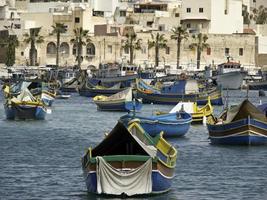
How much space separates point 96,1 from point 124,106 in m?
78.4

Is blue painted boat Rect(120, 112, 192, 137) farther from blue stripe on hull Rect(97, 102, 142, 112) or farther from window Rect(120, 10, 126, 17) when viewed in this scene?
window Rect(120, 10, 126, 17)

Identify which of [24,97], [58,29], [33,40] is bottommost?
[24,97]

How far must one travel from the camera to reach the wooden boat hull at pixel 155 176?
3797 cm

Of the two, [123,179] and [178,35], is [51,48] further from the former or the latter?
[123,179]

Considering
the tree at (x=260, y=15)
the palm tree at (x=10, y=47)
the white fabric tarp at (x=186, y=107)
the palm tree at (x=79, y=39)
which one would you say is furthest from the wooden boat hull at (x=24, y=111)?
the tree at (x=260, y=15)

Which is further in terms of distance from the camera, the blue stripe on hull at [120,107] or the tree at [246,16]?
the tree at [246,16]

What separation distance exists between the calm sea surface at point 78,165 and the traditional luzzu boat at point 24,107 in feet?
1.97

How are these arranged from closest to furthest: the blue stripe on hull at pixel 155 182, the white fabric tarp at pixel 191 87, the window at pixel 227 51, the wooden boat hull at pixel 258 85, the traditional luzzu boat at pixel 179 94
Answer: the blue stripe on hull at pixel 155 182 < the traditional luzzu boat at pixel 179 94 < the white fabric tarp at pixel 191 87 < the wooden boat hull at pixel 258 85 < the window at pixel 227 51

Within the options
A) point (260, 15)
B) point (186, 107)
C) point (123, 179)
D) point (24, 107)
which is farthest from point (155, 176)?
point (260, 15)

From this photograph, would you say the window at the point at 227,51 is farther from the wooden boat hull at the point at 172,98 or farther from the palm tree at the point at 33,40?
the wooden boat hull at the point at 172,98

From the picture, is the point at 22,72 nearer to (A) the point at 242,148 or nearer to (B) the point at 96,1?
(B) the point at 96,1

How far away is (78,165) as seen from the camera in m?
49.6

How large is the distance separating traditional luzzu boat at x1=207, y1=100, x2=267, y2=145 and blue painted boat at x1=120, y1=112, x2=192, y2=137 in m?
2.86

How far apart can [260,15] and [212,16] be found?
119 feet
